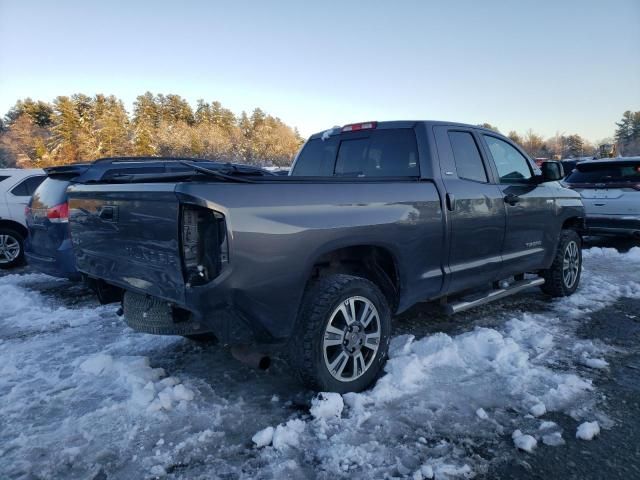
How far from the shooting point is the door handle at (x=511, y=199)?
4.28 metres

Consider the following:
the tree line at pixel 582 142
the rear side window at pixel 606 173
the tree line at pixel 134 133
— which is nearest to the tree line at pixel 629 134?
the tree line at pixel 582 142

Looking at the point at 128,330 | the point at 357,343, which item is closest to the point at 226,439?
the point at 357,343

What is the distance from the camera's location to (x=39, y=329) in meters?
4.34

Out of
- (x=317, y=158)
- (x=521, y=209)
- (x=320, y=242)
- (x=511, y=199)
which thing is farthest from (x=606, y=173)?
(x=320, y=242)

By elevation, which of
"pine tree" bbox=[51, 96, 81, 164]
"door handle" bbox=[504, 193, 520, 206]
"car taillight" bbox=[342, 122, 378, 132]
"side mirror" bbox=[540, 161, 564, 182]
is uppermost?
"pine tree" bbox=[51, 96, 81, 164]

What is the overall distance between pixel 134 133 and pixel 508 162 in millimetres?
65712

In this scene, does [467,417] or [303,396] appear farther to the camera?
[303,396]

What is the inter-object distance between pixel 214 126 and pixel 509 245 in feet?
254

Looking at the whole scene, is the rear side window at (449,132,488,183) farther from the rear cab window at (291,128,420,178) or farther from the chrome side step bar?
the chrome side step bar

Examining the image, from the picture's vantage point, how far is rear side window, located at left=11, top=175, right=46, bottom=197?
8.02m

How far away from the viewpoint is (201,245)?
2.41 m

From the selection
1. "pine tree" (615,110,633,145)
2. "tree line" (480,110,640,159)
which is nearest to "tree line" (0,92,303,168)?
"tree line" (480,110,640,159)

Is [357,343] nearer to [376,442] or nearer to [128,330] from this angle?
[376,442]

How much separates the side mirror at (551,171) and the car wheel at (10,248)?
8377mm
